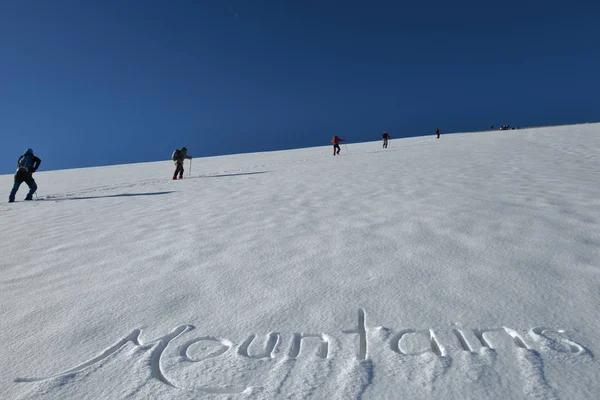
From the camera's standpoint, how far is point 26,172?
10445 millimetres

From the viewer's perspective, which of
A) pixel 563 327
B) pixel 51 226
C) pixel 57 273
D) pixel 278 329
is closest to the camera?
pixel 563 327

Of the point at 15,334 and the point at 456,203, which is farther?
the point at 456,203

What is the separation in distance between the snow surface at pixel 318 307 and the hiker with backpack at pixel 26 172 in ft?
22.2

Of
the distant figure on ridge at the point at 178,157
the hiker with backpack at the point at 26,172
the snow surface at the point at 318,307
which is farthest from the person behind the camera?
the distant figure on ridge at the point at 178,157

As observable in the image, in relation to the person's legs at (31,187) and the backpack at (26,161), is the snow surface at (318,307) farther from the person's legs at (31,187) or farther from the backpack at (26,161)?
the backpack at (26,161)

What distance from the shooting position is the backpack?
10.5 m

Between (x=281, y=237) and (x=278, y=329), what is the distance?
2.24 m

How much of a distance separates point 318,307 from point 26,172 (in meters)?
11.9

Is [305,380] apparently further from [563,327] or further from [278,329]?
[563,327]

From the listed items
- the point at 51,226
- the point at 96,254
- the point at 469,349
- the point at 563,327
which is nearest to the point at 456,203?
the point at 563,327

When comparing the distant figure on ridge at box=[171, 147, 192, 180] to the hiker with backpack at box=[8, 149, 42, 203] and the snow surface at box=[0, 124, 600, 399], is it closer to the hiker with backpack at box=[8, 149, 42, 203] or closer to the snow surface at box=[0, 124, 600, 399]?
the hiker with backpack at box=[8, 149, 42, 203]

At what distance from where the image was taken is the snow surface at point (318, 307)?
6.02ft

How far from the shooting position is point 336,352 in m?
2.04

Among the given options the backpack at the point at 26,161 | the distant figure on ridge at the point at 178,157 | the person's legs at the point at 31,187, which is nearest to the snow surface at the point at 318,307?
the person's legs at the point at 31,187
